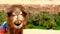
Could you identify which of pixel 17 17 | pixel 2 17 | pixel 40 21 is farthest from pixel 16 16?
pixel 40 21

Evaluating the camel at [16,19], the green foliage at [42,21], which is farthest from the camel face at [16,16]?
the green foliage at [42,21]

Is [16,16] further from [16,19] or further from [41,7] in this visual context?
[41,7]

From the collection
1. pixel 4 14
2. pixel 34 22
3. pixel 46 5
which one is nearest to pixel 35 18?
pixel 34 22

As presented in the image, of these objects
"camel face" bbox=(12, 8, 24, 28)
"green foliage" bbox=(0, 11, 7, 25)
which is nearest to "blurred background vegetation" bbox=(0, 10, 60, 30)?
"green foliage" bbox=(0, 11, 7, 25)

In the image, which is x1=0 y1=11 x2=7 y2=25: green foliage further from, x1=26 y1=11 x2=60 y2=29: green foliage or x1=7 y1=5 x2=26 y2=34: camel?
x1=26 y1=11 x2=60 y2=29: green foliage

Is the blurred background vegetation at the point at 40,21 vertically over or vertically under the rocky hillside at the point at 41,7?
under

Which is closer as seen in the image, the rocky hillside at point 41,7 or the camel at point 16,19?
the camel at point 16,19

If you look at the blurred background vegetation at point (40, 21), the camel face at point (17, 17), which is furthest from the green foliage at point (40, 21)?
the camel face at point (17, 17)

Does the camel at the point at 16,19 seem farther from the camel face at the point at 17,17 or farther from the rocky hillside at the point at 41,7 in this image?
the rocky hillside at the point at 41,7

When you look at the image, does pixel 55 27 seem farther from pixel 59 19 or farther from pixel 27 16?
pixel 27 16
